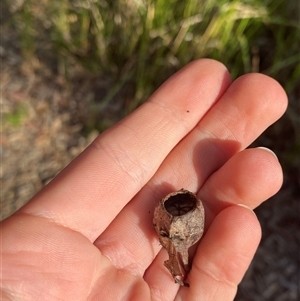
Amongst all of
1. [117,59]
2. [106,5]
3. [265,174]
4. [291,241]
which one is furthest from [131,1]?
[291,241]

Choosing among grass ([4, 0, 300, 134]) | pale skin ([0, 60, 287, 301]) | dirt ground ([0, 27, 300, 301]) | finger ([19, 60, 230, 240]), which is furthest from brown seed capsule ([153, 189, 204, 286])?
grass ([4, 0, 300, 134])

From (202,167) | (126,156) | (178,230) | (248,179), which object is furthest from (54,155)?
(248,179)

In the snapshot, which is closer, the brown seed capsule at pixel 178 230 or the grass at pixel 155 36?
the brown seed capsule at pixel 178 230

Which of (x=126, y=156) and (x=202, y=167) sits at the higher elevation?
(x=126, y=156)

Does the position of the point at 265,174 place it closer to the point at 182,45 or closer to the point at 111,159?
the point at 111,159

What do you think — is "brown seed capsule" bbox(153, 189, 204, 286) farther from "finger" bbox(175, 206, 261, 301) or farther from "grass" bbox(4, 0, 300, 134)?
"grass" bbox(4, 0, 300, 134)

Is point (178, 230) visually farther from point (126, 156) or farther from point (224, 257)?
point (126, 156)

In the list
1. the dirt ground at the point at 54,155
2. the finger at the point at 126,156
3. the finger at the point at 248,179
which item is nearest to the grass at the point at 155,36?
the dirt ground at the point at 54,155

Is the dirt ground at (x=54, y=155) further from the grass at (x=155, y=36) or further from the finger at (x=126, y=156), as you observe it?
the finger at (x=126, y=156)
